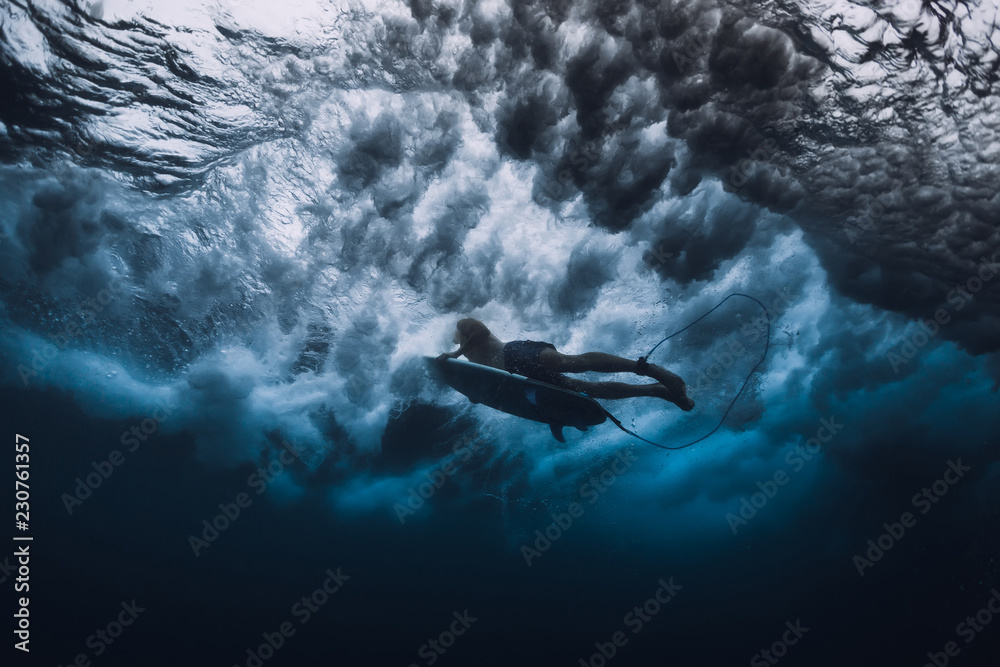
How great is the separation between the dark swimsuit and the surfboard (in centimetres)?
25

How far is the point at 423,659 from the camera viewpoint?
135 feet

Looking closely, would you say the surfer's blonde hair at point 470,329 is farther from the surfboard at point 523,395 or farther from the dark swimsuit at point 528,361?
the dark swimsuit at point 528,361

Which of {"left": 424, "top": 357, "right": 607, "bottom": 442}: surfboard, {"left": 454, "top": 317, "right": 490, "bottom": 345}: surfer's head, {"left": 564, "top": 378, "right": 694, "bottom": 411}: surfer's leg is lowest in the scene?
{"left": 424, "top": 357, "right": 607, "bottom": 442}: surfboard

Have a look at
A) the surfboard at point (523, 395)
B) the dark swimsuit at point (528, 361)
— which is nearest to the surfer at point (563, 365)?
the dark swimsuit at point (528, 361)

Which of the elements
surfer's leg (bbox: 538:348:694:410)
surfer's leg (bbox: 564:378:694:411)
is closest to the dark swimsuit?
surfer's leg (bbox: 538:348:694:410)

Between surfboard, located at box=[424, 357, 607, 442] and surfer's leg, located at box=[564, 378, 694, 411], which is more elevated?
surfer's leg, located at box=[564, 378, 694, 411]

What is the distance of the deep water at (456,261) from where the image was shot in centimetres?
750

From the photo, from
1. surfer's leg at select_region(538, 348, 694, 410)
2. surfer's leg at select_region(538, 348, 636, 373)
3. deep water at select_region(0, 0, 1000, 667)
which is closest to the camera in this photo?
surfer's leg at select_region(538, 348, 694, 410)

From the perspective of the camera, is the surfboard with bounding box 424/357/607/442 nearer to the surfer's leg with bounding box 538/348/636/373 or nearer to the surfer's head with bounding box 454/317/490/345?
the surfer's leg with bounding box 538/348/636/373

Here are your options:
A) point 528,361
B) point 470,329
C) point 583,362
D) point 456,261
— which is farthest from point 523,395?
point 456,261

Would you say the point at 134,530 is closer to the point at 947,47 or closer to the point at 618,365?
the point at 618,365

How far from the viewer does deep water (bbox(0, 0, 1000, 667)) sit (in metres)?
7.50

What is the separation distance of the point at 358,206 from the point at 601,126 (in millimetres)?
6210

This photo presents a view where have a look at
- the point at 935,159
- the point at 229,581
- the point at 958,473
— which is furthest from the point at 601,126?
the point at 229,581
